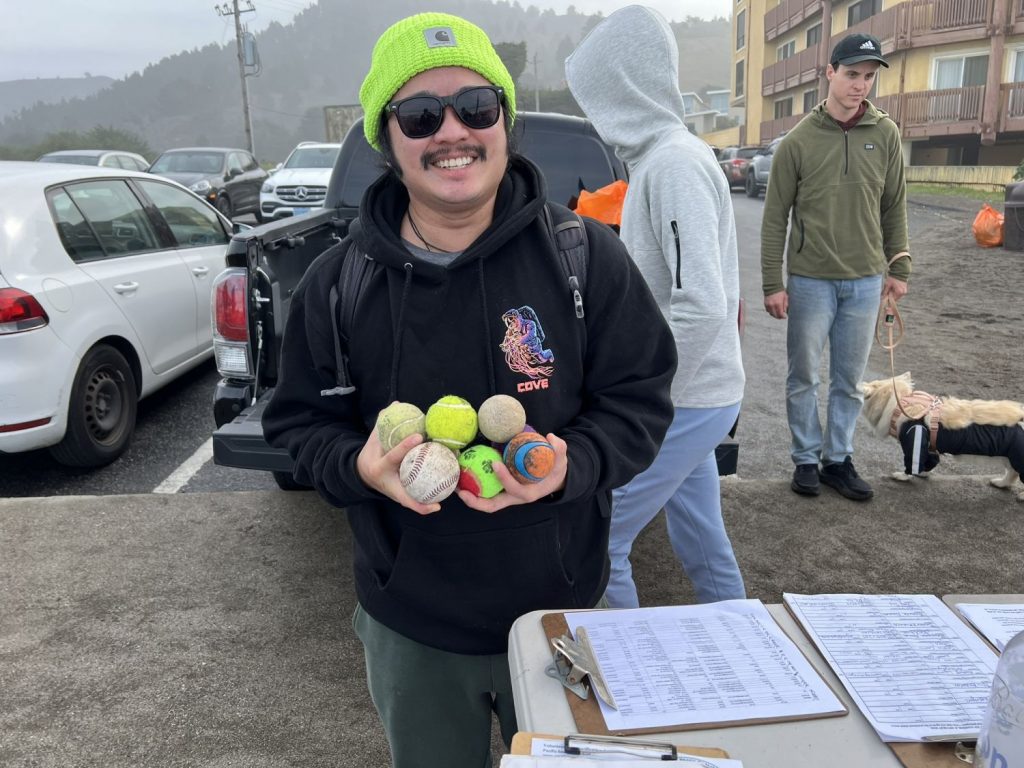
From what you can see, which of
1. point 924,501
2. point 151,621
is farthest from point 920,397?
point 151,621

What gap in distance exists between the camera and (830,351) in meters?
4.05

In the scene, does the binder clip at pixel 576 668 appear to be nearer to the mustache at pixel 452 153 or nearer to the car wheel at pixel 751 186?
the mustache at pixel 452 153

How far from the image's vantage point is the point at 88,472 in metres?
4.74

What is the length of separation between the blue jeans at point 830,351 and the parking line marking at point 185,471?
133 inches

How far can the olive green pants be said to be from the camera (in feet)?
5.31

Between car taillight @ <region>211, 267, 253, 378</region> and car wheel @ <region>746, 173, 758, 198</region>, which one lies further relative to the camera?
car wheel @ <region>746, 173, 758, 198</region>

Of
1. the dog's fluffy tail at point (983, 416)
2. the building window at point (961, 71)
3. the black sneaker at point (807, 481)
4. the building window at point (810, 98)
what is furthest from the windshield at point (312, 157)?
the building window at point (810, 98)

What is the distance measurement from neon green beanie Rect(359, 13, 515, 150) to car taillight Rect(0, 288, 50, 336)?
10.8 feet

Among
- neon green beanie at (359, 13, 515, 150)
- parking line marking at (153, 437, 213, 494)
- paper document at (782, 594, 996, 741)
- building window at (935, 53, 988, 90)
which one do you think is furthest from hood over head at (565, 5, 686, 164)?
building window at (935, 53, 988, 90)

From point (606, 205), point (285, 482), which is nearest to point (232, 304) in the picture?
point (285, 482)

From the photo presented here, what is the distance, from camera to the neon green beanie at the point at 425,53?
1.42 m

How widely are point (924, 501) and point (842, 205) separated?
1.60 m

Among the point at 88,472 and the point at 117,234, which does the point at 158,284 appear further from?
the point at 88,472

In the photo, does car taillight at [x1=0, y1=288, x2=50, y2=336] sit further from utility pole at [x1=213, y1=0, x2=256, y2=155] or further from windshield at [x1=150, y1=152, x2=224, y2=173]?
utility pole at [x1=213, y1=0, x2=256, y2=155]
